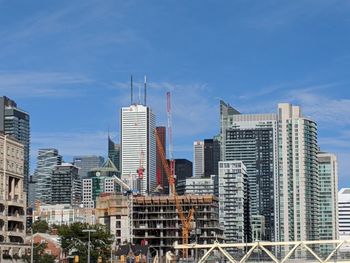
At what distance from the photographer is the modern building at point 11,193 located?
531 ft

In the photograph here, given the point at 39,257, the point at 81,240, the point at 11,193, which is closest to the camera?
the point at 39,257

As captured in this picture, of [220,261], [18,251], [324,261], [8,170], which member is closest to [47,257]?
[18,251]

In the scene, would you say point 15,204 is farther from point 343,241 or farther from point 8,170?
point 343,241

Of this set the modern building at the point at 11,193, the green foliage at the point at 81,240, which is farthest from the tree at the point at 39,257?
the green foliage at the point at 81,240

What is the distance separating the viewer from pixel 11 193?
170 meters

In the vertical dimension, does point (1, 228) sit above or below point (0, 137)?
below

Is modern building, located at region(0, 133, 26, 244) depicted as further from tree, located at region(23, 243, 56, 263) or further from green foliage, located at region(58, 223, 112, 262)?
green foliage, located at region(58, 223, 112, 262)

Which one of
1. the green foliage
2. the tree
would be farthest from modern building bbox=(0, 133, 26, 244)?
the green foliage

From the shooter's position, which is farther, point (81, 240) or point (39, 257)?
point (81, 240)

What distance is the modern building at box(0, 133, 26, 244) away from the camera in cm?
16179

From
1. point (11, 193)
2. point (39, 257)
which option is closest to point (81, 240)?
point (11, 193)

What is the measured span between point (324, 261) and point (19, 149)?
7534 centimetres

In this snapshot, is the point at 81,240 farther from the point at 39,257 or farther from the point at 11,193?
the point at 39,257

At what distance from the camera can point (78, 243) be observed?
18688 centimetres
